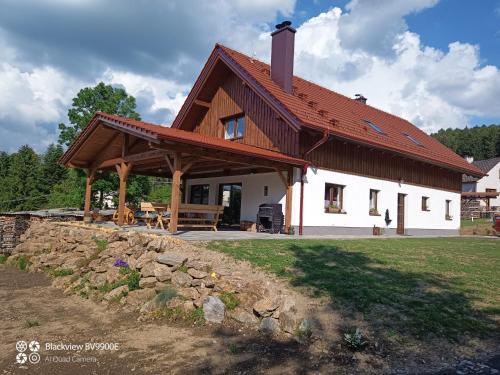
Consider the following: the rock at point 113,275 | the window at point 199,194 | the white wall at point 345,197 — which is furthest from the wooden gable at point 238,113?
the rock at point 113,275

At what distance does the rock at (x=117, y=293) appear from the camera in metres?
7.16

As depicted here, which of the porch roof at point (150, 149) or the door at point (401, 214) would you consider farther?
the door at point (401, 214)

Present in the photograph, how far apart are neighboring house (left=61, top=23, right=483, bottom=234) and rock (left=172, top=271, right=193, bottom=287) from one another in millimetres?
3614

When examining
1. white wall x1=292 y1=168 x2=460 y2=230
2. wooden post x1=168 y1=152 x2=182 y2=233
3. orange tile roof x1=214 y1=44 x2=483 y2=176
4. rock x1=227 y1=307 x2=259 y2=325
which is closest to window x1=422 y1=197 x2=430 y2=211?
white wall x1=292 y1=168 x2=460 y2=230

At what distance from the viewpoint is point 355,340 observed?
453 cm

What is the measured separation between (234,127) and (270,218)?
187 inches

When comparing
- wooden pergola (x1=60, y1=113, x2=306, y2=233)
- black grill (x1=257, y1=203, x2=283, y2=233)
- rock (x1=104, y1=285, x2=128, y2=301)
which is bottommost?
rock (x1=104, y1=285, x2=128, y2=301)

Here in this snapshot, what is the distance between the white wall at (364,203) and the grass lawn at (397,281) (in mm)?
4143

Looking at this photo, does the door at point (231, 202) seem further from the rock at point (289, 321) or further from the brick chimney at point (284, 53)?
the rock at point (289, 321)

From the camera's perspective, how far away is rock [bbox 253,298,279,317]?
5488 millimetres

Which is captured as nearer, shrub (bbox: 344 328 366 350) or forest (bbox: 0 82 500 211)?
shrub (bbox: 344 328 366 350)

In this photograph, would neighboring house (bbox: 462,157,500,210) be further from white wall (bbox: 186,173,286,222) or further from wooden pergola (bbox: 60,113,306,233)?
wooden pergola (bbox: 60,113,306,233)

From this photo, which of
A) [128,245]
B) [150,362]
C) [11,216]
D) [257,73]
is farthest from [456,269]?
[11,216]

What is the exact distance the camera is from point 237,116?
647 inches
